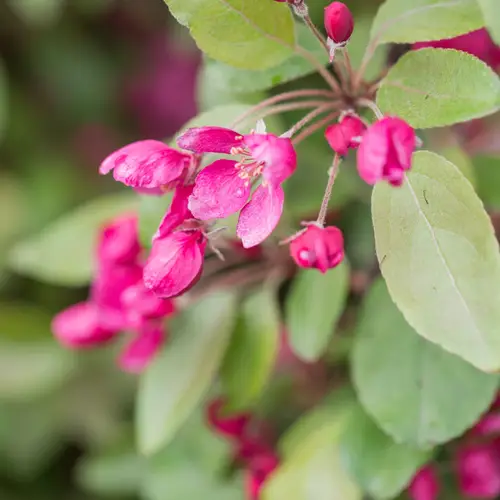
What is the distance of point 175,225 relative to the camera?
28.3 inches

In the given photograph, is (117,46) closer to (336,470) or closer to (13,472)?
(13,472)

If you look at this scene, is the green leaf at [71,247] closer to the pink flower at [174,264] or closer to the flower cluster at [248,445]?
the flower cluster at [248,445]

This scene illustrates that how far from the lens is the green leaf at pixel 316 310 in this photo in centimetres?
95

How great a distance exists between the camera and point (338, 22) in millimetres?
690

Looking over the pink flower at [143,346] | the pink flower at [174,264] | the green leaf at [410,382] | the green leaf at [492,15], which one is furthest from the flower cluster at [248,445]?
the green leaf at [492,15]

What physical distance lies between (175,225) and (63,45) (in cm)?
137

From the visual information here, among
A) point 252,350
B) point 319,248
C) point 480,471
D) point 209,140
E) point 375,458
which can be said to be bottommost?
point 480,471

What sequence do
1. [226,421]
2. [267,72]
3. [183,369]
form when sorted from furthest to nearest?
1. [226,421]
2. [183,369]
3. [267,72]

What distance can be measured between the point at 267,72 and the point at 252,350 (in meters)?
0.41

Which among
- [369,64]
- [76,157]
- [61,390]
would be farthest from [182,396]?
[76,157]

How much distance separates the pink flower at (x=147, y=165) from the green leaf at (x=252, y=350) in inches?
15.2

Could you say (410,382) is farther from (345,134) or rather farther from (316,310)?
(345,134)

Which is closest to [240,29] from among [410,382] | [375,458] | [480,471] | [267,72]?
[267,72]

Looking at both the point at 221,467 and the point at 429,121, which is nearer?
the point at 429,121
